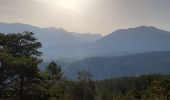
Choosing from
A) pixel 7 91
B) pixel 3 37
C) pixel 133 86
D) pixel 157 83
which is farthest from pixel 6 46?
pixel 133 86

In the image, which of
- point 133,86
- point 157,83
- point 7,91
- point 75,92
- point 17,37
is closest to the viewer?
point 7,91

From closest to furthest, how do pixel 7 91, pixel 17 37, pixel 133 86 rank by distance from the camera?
pixel 7 91 → pixel 17 37 → pixel 133 86

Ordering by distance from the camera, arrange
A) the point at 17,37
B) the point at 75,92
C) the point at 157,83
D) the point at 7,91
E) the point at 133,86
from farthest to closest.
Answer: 1. the point at 133,86
2. the point at 75,92
3. the point at 157,83
4. the point at 17,37
5. the point at 7,91

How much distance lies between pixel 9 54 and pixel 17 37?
2.62 m

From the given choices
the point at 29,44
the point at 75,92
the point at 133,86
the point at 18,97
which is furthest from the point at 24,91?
the point at 133,86

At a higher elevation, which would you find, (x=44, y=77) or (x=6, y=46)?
(x=6, y=46)

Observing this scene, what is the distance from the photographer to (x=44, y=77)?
33.5 metres

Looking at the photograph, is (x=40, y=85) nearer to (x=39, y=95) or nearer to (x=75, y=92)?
(x=39, y=95)

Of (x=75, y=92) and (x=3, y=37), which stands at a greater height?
(x=3, y=37)

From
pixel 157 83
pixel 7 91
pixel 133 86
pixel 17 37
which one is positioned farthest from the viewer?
pixel 133 86

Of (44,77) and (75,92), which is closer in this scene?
(44,77)

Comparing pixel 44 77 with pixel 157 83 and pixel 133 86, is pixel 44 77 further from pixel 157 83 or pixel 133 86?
pixel 133 86

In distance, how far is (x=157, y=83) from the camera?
4709 cm

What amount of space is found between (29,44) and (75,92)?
10838cm
